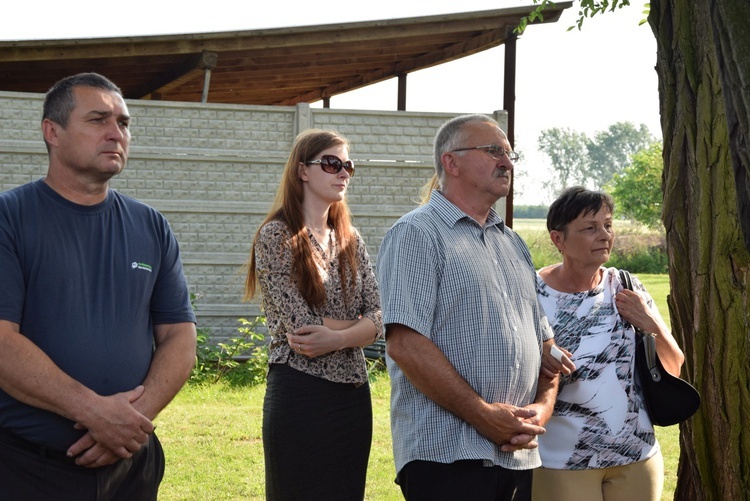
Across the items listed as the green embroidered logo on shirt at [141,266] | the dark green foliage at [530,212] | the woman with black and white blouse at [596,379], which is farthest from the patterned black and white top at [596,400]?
the dark green foliage at [530,212]

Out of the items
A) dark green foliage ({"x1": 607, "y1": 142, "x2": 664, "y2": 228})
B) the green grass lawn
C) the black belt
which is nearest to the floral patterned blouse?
Answer: the black belt

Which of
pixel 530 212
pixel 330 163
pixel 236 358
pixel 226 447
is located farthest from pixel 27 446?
pixel 530 212

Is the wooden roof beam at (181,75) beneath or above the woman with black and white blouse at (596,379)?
above

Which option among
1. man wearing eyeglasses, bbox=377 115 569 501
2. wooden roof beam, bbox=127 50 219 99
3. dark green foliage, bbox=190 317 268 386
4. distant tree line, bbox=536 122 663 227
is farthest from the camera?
distant tree line, bbox=536 122 663 227

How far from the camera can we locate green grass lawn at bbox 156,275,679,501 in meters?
6.66

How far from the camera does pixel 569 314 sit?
3.94 m

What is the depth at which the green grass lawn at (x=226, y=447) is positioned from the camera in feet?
21.9

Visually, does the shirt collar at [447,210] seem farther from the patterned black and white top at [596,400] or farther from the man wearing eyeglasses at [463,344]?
the patterned black and white top at [596,400]

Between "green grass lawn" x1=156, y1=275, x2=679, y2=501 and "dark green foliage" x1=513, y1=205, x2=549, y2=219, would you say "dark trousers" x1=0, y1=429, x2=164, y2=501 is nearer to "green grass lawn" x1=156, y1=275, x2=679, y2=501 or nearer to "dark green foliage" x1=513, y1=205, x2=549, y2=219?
"green grass lawn" x1=156, y1=275, x2=679, y2=501

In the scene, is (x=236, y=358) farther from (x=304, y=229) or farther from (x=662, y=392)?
(x=662, y=392)

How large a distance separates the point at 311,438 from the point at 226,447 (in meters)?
4.12

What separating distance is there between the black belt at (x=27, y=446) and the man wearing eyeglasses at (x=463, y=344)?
3.83 ft

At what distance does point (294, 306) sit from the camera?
4.04 meters

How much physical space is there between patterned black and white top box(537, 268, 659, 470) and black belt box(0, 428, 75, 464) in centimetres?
192
